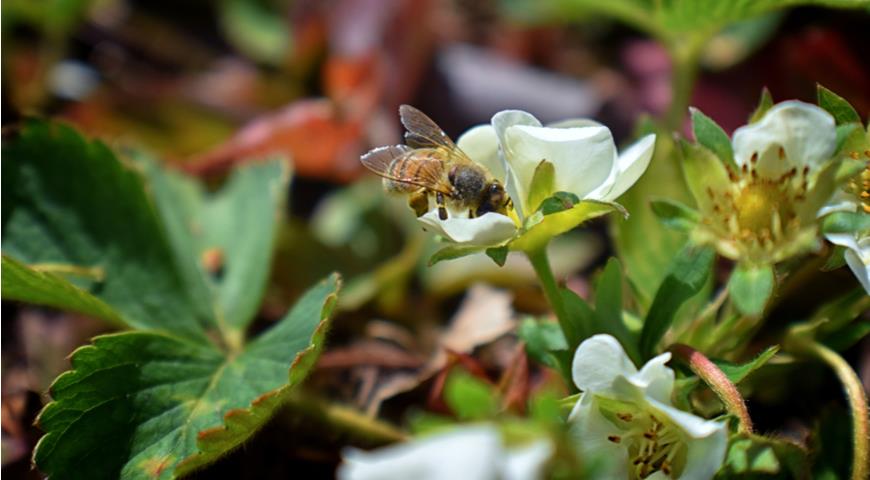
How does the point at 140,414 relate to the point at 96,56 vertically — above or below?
below

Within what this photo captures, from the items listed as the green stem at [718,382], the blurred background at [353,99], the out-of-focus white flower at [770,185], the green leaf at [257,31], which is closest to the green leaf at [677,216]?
the out-of-focus white flower at [770,185]

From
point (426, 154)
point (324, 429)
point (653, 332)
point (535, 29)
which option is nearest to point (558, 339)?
point (653, 332)

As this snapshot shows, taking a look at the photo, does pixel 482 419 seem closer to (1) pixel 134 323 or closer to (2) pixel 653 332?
(2) pixel 653 332

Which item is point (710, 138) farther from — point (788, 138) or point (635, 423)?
Result: point (635, 423)

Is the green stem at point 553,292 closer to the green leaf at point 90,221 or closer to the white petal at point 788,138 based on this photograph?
the white petal at point 788,138

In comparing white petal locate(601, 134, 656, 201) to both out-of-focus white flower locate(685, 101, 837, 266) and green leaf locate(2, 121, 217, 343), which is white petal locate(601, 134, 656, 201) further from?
green leaf locate(2, 121, 217, 343)
